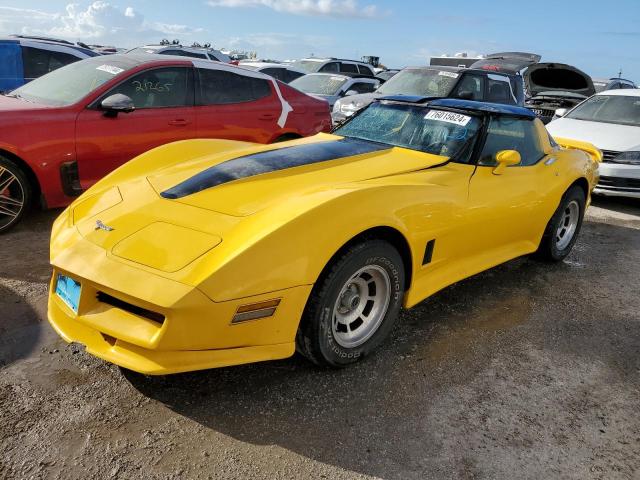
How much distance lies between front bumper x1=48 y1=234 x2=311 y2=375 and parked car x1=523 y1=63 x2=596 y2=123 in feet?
31.2

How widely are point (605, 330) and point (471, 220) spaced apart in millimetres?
1194

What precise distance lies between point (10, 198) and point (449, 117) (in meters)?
3.43

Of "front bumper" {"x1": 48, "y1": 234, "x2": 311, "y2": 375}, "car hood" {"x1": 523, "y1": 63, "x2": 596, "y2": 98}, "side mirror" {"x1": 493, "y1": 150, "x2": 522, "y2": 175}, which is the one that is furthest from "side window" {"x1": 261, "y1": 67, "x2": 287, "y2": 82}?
"front bumper" {"x1": 48, "y1": 234, "x2": 311, "y2": 375}

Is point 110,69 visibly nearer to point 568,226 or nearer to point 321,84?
point 568,226

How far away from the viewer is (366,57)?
99.7 feet

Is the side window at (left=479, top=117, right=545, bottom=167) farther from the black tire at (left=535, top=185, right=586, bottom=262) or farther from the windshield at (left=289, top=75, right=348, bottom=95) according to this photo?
the windshield at (left=289, top=75, right=348, bottom=95)

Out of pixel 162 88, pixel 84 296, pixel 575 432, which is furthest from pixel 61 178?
pixel 575 432

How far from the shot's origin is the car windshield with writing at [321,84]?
1091 centimetres

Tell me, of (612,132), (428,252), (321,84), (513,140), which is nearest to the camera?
(428,252)

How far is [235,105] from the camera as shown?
5.71 meters

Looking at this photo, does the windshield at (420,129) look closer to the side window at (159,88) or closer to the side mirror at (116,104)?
the side mirror at (116,104)

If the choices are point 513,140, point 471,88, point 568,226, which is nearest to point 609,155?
point 568,226

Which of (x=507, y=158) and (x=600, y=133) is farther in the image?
(x=600, y=133)

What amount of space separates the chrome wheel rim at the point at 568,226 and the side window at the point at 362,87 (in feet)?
24.1
